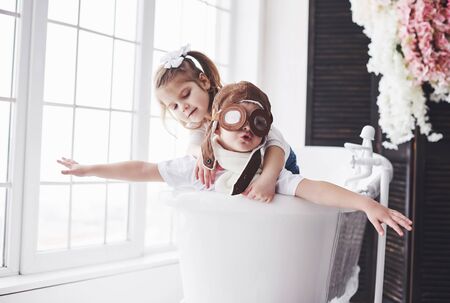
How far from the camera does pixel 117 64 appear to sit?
2.34 metres

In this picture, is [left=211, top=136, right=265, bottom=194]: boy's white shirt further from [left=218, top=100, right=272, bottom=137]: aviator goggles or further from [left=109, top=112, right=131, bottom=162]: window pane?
[left=109, top=112, right=131, bottom=162]: window pane

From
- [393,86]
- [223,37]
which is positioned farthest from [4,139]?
[393,86]

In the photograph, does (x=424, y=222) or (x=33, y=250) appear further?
(x=424, y=222)

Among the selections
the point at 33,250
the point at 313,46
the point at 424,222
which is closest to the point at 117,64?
the point at 33,250

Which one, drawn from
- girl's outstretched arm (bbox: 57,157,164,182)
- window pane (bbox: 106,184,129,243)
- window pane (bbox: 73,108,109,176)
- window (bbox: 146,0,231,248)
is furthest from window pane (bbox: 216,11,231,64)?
girl's outstretched arm (bbox: 57,157,164,182)

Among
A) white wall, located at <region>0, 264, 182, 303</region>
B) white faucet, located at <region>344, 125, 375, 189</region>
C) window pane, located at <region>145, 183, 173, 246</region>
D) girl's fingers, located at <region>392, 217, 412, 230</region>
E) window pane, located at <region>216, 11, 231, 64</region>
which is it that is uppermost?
window pane, located at <region>216, 11, 231, 64</region>

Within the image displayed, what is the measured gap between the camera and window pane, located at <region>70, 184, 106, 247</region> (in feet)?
7.29

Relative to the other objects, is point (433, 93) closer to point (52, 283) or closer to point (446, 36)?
point (446, 36)

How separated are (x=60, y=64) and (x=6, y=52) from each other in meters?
0.25

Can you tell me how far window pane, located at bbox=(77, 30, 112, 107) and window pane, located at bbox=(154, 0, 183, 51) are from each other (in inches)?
15.9

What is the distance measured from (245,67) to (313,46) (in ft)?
1.65

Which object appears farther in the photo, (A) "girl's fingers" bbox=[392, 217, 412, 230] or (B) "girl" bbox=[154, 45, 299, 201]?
(B) "girl" bbox=[154, 45, 299, 201]

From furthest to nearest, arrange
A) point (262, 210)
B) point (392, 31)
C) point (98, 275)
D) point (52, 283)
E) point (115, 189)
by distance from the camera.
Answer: point (115, 189) < point (392, 31) < point (98, 275) < point (52, 283) < point (262, 210)

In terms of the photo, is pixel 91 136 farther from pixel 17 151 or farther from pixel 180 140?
pixel 180 140
